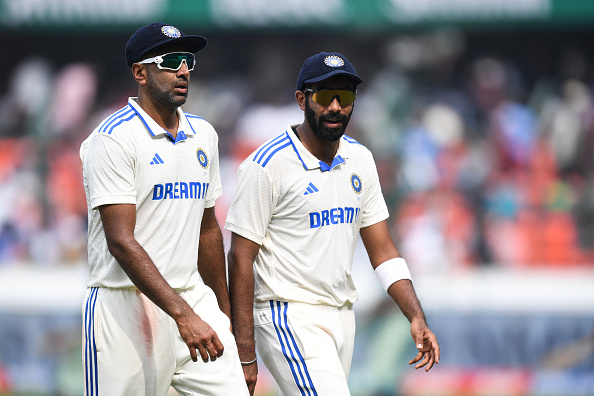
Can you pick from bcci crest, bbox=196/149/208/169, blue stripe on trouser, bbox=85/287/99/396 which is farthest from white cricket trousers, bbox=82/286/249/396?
bcci crest, bbox=196/149/208/169

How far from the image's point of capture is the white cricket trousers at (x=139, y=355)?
12.4ft

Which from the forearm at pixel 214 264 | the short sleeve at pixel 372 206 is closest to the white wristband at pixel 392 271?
the short sleeve at pixel 372 206

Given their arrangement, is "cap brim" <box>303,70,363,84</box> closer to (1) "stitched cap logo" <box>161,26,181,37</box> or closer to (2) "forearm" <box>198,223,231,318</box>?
(1) "stitched cap logo" <box>161,26,181,37</box>

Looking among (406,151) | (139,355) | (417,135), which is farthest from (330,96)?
(417,135)

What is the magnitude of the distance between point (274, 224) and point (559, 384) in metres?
5.21

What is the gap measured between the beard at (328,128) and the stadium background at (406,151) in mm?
Result: 4630

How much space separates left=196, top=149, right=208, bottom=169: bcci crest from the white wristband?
1089 millimetres

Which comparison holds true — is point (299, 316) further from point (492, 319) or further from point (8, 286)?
point (8, 286)

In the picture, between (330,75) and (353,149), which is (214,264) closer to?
(353,149)

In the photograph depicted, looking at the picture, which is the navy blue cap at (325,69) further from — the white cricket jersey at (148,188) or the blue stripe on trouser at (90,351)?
the blue stripe on trouser at (90,351)

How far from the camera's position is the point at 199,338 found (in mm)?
3486

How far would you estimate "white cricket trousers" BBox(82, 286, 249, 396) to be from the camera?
378 centimetres

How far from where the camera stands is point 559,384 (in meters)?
8.52

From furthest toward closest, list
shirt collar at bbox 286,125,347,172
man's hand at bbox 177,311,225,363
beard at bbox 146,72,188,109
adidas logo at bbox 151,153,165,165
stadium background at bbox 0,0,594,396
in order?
stadium background at bbox 0,0,594,396 < shirt collar at bbox 286,125,347,172 < beard at bbox 146,72,188,109 < adidas logo at bbox 151,153,165,165 < man's hand at bbox 177,311,225,363
